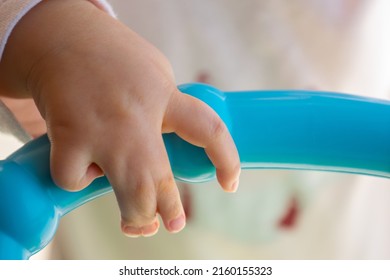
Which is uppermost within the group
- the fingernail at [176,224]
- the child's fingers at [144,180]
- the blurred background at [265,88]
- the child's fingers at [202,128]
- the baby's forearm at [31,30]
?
the baby's forearm at [31,30]

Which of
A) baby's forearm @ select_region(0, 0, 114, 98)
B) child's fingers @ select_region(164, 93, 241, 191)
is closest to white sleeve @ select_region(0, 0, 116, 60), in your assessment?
baby's forearm @ select_region(0, 0, 114, 98)

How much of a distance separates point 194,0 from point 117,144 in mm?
393

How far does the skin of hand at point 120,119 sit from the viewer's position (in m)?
0.28

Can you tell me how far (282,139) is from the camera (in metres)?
0.31

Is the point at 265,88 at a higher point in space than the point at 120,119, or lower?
lower

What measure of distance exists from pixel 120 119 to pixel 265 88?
399 mm

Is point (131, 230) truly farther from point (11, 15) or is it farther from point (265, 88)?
point (265, 88)

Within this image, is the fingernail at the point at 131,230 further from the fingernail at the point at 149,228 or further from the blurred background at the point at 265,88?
the blurred background at the point at 265,88

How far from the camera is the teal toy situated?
300 mm

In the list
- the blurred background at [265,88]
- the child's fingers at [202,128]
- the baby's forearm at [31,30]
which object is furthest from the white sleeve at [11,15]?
the blurred background at [265,88]

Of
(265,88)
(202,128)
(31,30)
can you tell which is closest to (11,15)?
(31,30)

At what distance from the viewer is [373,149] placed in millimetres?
310

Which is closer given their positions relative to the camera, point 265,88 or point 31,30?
point 31,30

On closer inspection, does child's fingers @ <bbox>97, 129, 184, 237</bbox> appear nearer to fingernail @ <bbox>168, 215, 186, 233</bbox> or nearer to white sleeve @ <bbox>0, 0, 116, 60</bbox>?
fingernail @ <bbox>168, 215, 186, 233</bbox>
